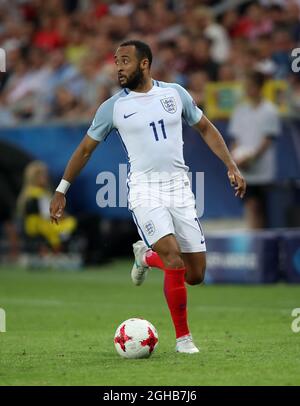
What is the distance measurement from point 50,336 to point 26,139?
9.82 m

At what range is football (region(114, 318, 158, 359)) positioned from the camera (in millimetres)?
8461

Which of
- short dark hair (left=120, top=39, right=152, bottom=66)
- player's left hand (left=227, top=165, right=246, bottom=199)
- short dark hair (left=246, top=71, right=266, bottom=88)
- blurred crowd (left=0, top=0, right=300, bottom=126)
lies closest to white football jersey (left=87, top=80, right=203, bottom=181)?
short dark hair (left=120, top=39, right=152, bottom=66)

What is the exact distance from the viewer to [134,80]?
884 centimetres

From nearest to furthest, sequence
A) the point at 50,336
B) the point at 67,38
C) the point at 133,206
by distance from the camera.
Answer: the point at 133,206, the point at 50,336, the point at 67,38

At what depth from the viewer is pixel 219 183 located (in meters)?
17.3

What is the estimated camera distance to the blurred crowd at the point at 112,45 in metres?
17.2

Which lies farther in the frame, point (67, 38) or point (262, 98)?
point (67, 38)

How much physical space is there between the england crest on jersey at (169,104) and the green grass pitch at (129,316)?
1846 mm

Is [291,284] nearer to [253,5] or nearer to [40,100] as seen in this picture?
[253,5]

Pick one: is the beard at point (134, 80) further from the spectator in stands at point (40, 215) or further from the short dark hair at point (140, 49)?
the spectator in stands at point (40, 215)

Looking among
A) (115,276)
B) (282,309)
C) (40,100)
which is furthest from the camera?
(40,100)

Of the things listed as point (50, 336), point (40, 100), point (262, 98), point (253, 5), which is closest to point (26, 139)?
point (40, 100)

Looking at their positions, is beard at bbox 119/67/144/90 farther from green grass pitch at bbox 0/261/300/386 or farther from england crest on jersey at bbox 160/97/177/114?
green grass pitch at bbox 0/261/300/386

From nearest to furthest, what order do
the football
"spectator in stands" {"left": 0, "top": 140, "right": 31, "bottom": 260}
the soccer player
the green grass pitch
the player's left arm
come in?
the green grass pitch < the football < the soccer player < the player's left arm < "spectator in stands" {"left": 0, "top": 140, "right": 31, "bottom": 260}
